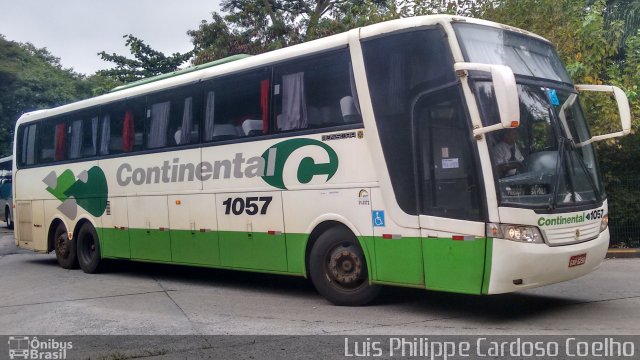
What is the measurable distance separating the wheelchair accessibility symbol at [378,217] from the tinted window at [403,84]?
337 mm

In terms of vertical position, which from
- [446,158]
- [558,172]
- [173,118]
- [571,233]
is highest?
[173,118]

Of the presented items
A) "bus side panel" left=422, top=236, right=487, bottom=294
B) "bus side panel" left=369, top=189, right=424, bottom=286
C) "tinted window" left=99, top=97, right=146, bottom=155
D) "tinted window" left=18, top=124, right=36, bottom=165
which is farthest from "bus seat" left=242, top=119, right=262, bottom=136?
"tinted window" left=18, top=124, right=36, bottom=165

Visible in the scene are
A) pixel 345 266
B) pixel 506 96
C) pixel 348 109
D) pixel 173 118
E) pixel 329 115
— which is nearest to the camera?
pixel 506 96

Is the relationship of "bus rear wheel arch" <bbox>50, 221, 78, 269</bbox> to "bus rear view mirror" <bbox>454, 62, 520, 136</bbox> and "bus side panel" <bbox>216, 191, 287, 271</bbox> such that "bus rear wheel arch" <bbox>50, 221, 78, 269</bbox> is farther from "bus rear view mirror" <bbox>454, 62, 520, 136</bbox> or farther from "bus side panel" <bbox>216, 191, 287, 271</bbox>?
"bus rear view mirror" <bbox>454, 62, 520, 136</bbox>

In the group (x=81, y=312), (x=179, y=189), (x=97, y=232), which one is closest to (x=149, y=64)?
(x=97, y=232)

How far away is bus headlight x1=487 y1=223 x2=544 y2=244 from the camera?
7109 millimetres

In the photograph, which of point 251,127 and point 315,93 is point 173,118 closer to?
point 251,127

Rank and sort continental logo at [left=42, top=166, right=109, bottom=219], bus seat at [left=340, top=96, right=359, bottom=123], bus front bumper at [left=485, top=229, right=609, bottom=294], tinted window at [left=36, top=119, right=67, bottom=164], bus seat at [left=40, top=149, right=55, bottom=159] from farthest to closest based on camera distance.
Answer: bus seat at [left=40, top=149, right=55, bottom=159] → tinted window at [left=36, top=119, right=67, bottom=164] → continental logo at [left=42, top=166, right=109, bottom=219] → bus seat at [left=340, top=96, right=359, bottom=123] → bus front bumper at [left=485, top=229, right=609, bottom=294]

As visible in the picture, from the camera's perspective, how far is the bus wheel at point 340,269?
863 cm

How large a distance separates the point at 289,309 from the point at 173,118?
14.0 feet

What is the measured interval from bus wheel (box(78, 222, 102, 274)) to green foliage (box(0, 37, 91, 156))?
2893cm

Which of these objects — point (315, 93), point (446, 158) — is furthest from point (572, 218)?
point (315, 93)

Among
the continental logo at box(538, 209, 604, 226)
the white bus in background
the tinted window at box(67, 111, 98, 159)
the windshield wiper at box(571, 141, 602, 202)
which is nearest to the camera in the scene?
the continental logo at box(538, 209, 604, 226)

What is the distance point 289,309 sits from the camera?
29.3ft
